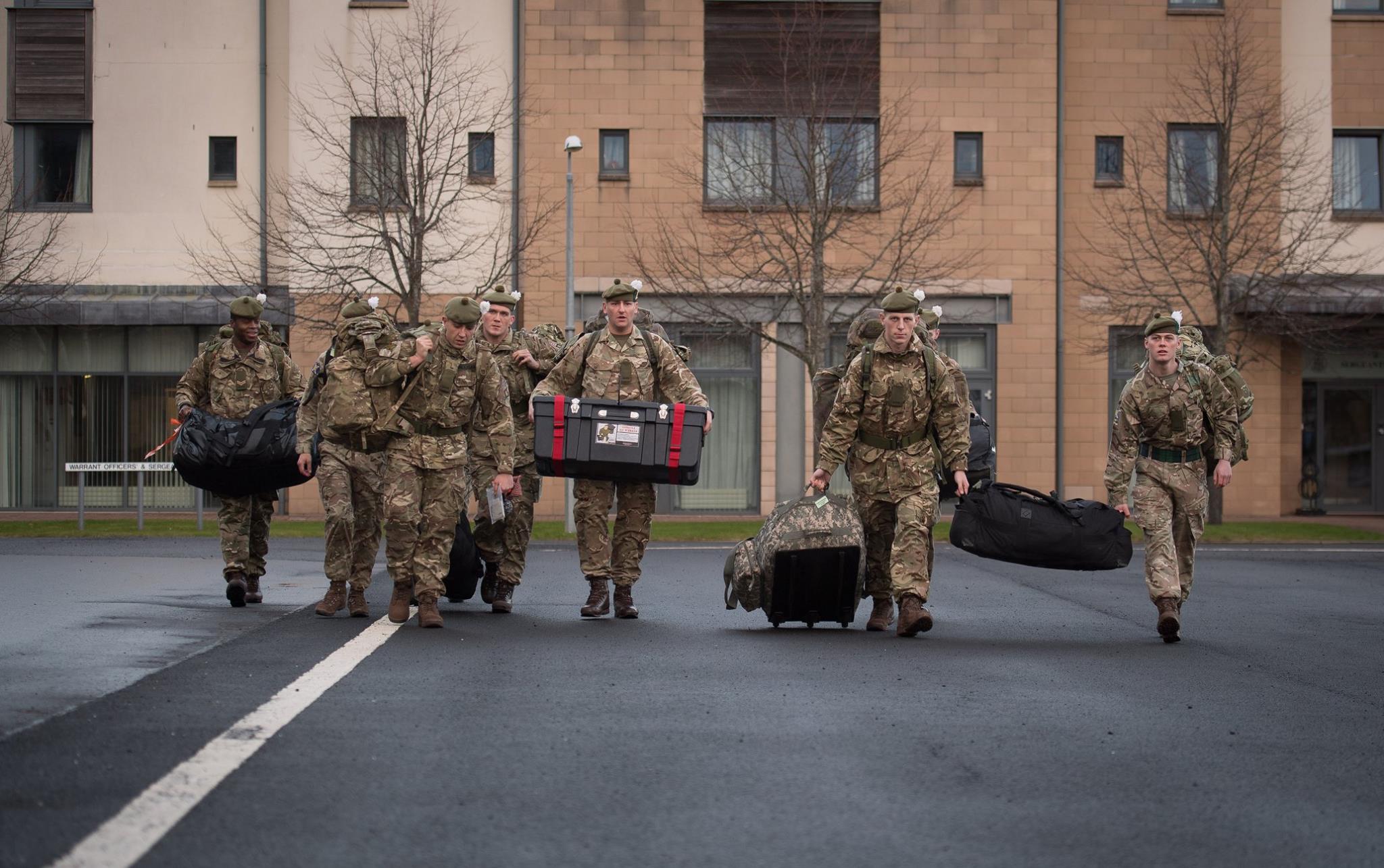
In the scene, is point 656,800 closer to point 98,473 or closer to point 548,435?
point 548,435

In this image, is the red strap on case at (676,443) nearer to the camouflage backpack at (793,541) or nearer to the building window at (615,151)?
the camouflage backpack at (793,541)

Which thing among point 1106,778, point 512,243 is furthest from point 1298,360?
point 1106,778

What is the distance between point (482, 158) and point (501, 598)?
59.7ft

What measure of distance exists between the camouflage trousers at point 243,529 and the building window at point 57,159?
757 inches

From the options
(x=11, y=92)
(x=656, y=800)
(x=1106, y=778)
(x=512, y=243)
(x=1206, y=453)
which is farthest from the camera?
(x=11, y=92)

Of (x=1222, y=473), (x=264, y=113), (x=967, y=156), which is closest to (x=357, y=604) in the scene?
(x=1222, y=473)

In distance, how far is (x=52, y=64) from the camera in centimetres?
→ 2950

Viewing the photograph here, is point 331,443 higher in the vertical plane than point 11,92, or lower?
lower

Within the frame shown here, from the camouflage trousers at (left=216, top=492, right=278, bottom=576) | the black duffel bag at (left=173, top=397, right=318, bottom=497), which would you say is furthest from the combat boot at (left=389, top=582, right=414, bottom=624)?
the camouflage trousers at (left=216, top=492, right=278, bottom=576)

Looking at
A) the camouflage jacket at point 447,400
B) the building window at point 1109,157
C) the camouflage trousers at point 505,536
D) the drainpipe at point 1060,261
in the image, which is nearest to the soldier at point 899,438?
the camouflage jacket at point 447,400

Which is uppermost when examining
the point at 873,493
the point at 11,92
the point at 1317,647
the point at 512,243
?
the point at 11,92

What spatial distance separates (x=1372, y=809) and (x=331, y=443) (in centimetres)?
705

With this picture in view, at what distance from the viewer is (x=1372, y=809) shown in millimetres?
5617

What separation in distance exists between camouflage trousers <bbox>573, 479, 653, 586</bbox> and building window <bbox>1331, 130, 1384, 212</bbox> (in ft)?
72.8
